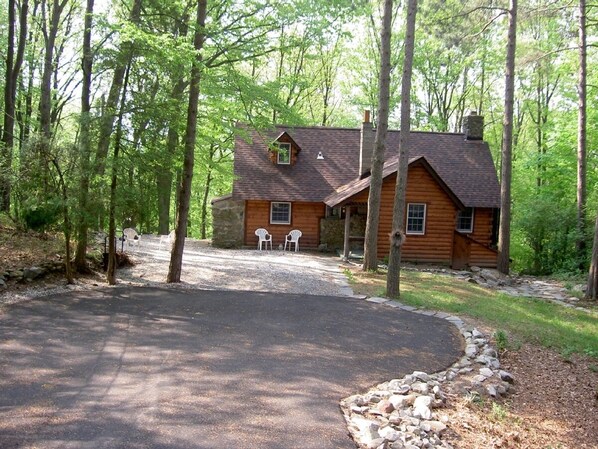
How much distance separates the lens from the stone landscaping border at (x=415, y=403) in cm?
434

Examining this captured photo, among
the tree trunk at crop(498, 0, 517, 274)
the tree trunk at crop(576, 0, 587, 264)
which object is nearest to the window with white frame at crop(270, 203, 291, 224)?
the tree trunk at crop(498, 0, 517, 274)

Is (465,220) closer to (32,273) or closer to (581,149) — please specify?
(581,149)

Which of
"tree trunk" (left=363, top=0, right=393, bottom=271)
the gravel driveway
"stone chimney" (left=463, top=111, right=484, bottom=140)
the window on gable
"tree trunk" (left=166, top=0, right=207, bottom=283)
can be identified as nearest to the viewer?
"tree trunk" (left=166, top=0, right=207, bottom=283)

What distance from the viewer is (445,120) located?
3388cm

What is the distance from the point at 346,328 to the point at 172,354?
3268 millimetres

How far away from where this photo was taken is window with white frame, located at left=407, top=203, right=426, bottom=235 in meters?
19.5

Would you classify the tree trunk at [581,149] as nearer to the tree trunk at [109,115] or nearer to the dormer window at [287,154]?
the dormer window at [287,154]

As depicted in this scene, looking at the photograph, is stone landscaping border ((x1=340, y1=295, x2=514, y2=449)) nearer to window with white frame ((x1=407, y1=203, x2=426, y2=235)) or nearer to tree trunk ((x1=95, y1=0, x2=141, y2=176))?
tree trunk ((x1=95, y1=0, x2=141, y2=176))

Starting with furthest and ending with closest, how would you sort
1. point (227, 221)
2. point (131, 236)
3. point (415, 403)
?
point (227, 221), point (131, 236), point (415, 403)

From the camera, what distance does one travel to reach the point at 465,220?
71.2 ft

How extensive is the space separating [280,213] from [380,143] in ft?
26.8

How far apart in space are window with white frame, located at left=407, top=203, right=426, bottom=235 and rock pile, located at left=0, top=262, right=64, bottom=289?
1341 centimetres

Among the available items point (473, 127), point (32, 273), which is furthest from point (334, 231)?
point (32, 273)

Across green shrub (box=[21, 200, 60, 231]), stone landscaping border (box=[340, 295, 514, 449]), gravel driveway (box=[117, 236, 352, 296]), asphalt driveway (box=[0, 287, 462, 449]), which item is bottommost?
stone landscaping border (box=[340, 295, 514, 449])
